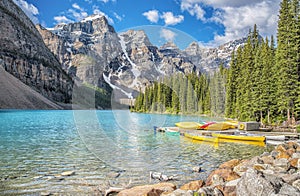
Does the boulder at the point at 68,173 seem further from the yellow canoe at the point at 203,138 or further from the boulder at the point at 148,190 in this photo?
Result: the yellow canoe at the point at 203,138

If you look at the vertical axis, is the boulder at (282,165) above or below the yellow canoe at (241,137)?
above

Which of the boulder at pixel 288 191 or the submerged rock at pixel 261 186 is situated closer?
the boulder at pixel 288 191

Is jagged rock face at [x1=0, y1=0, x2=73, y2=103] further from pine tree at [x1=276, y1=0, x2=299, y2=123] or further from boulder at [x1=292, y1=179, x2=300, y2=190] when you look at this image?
boulder at [x1=292, y1=179, x2=300, y2=190]

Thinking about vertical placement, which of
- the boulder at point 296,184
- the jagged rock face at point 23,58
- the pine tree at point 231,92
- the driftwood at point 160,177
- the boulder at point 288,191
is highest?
the jagged rock face at point 23,58

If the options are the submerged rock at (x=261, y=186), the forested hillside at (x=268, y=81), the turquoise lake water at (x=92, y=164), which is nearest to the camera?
the submerged rock at (x=261, y=186)

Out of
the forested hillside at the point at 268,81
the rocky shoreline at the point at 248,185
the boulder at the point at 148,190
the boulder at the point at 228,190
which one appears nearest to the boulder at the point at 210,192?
the rocky shoreline at the point at 248,185

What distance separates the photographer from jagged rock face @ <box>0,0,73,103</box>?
16404cm

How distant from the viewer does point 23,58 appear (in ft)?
564

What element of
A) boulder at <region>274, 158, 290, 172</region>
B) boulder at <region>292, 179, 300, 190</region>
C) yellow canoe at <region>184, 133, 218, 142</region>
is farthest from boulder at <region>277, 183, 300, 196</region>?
yellow canoe at <region>184, 133, 218, 142</region>

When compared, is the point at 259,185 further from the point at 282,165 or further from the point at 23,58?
the point at 23,58

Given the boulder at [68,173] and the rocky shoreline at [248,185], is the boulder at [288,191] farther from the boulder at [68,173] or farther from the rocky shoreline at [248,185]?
the boulder at [68,173]

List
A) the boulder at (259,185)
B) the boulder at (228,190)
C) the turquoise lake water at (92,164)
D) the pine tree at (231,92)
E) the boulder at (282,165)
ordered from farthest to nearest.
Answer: the pine tree at (231,92) → the boulder at (282,165) → the turquoise lake water at (92,164) → the boulder at (228,190) → the boulder at (259,185)

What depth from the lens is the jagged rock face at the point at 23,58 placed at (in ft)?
538

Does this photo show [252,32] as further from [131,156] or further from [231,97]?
[131,156]
